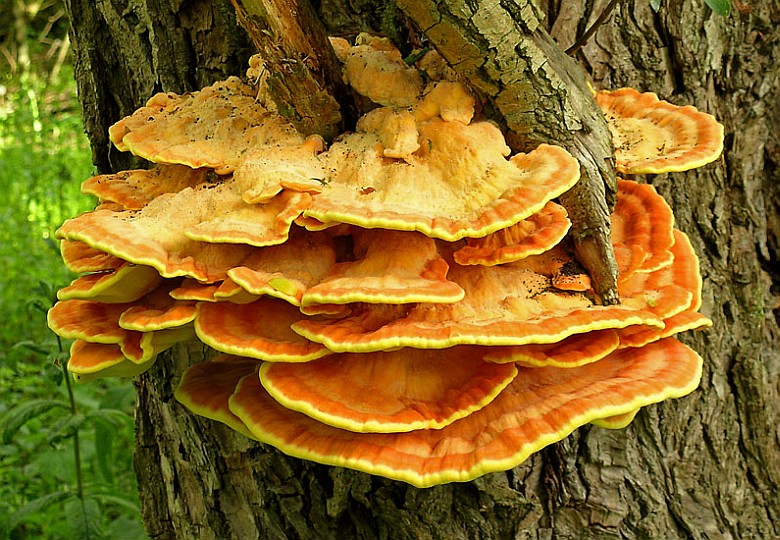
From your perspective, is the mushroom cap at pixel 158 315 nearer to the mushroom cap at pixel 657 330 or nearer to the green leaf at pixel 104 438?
the mushroom cap at pixel 657 330

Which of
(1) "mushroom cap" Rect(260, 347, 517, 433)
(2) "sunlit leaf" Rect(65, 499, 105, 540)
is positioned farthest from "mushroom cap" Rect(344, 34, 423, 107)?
(2) "sunlit leaf" Rect(65, 499, 105, 540)

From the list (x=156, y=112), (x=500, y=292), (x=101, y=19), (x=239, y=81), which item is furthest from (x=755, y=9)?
(x=101, y=19)

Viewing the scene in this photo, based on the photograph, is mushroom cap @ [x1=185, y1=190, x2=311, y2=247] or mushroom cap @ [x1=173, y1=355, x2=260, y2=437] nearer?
mushroom cap @ [x1=185, y1=190, x2=311, y2=247]

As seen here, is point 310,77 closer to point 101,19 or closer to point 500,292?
point 500,292

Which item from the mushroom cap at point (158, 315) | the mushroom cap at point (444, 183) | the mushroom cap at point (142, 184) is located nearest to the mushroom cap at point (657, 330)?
the mushroom cap at point (444, 183)

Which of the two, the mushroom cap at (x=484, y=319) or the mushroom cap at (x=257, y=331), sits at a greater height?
the mushroom cap at (x=257, y=331)

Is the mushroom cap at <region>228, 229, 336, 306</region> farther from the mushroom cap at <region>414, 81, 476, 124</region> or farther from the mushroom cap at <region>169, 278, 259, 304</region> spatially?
the mushroom cap at <region>414, 81, 476, 124</region>
